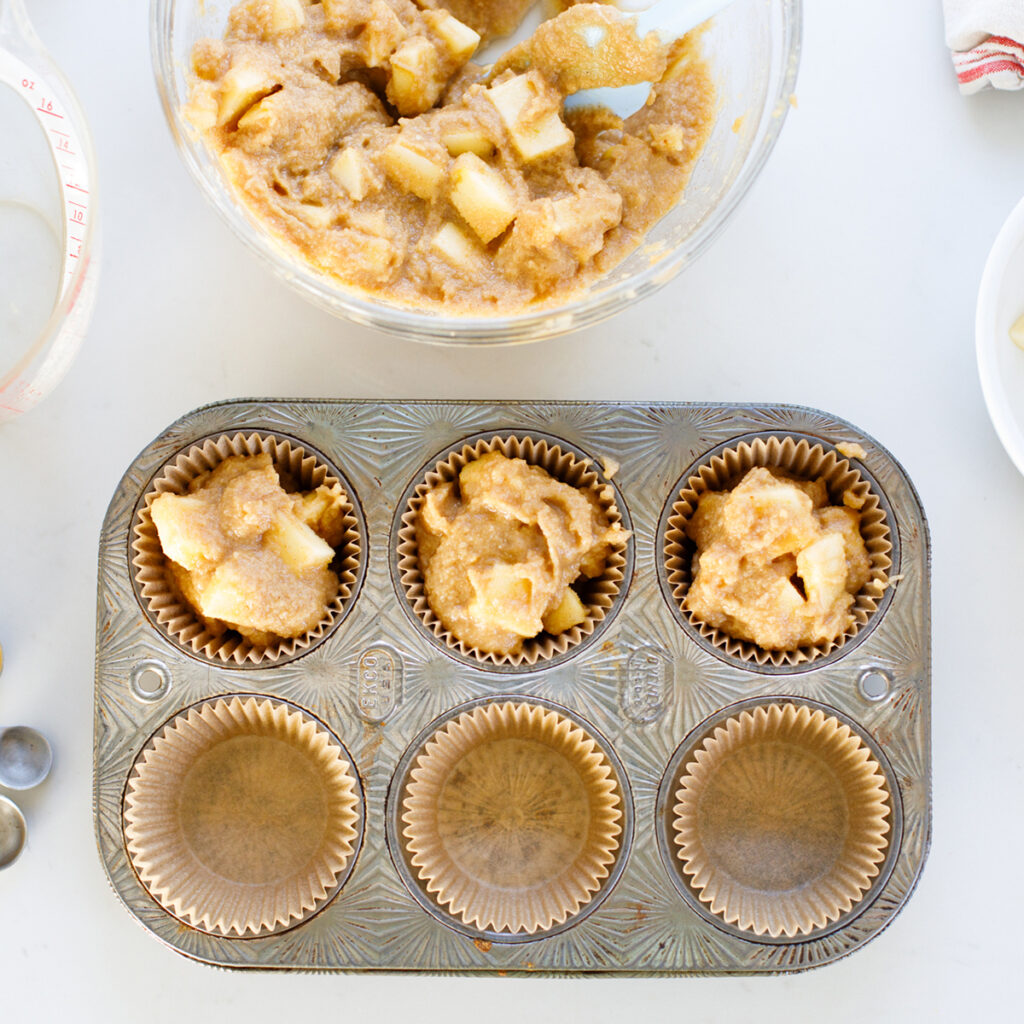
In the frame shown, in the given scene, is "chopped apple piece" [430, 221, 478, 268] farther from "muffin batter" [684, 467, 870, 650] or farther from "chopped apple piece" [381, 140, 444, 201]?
"muffin batter" [684, 467, 870, 650]

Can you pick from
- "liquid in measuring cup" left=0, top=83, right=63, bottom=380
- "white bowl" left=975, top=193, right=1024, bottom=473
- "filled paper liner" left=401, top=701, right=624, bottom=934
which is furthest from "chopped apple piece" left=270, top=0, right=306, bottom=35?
"white bowl" left=975, top=193, right=1024, bottom=473

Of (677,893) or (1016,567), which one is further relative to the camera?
(1016,567)

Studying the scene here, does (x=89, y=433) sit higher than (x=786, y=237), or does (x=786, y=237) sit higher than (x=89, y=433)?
(x=786, y=237)

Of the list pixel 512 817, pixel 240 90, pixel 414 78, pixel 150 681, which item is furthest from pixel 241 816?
pixel 414 78

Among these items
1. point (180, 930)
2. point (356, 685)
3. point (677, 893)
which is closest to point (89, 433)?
point (356, 685)

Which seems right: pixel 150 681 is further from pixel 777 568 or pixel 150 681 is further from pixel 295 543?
pixel 777 568

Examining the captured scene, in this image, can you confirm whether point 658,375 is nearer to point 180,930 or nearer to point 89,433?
point 89,433
